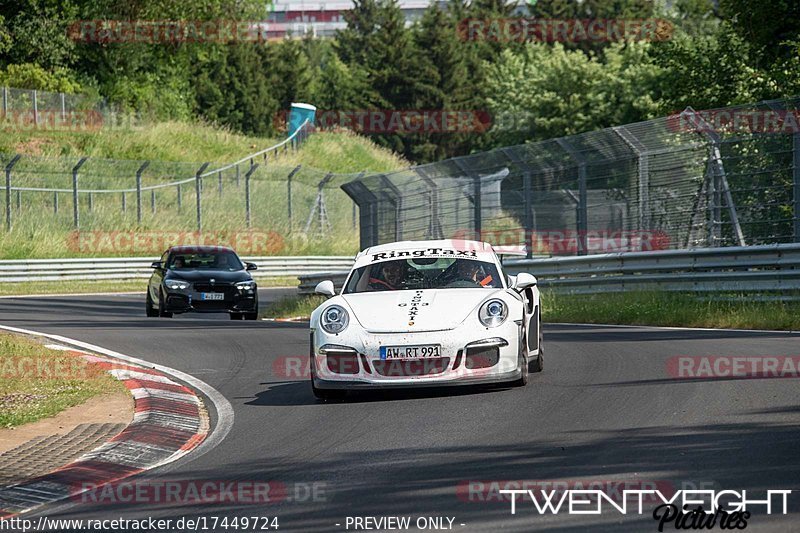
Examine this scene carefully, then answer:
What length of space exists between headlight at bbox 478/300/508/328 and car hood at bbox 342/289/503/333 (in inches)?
3.5

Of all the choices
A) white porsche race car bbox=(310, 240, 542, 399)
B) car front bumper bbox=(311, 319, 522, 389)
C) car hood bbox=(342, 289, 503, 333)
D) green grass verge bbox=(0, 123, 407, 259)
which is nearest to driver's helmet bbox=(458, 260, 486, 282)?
white porsche race car bbox=(310, 240, 542, 399)

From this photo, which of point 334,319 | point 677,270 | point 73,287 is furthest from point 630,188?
point 73,287

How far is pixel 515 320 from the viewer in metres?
10.3

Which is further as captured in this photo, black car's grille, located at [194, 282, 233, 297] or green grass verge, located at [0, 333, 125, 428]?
black car's grille, located at [194, 282, 233, 297]

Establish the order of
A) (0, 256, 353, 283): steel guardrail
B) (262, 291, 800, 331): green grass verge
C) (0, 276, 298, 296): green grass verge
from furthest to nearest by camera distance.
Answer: (0, 256, 353, 283): steel guardrail < (0, 276, 298, 296): green grass verge < (262, 291, 800, 331): green grass verge

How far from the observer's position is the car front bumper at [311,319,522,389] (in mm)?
10000

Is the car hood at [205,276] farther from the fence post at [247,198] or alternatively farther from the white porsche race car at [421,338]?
the fence post at [247,198]

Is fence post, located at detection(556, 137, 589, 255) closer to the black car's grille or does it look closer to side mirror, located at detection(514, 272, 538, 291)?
the black car's grille

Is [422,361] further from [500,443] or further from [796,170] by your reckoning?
[796,170]

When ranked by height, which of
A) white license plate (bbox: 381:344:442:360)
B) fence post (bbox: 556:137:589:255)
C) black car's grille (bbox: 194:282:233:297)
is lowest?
black car's grille (bbox: 194:282:233:297)

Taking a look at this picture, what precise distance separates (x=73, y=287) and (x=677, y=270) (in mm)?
20950

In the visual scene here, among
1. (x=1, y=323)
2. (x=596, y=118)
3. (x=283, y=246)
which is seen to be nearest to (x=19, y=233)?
(x=283, y=246)

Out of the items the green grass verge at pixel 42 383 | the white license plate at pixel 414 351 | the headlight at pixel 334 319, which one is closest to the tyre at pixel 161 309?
the green grass verge at pixel 42 383

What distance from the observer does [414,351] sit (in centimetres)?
997
